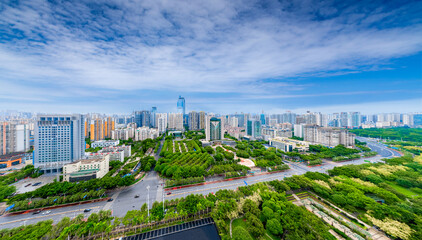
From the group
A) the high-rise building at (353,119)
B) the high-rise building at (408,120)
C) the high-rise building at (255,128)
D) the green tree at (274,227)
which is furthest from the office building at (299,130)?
the high-rise building at (408,120)

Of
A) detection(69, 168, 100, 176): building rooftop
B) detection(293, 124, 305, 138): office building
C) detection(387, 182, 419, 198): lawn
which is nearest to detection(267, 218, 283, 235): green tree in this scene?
detection(387, 182, 419, 198): lawn

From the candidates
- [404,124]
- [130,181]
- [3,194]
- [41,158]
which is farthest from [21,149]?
[404,124]

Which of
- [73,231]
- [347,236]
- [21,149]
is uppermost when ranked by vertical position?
[21,149]

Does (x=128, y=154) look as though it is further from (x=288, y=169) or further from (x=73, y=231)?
(x=288, y=169)

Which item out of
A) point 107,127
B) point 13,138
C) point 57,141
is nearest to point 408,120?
point 57,141

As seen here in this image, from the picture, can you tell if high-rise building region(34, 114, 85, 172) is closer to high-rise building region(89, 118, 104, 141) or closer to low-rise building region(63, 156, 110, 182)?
low-rise building region(63, 156, 110, 182)

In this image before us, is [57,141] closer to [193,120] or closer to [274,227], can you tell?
[274,227]
